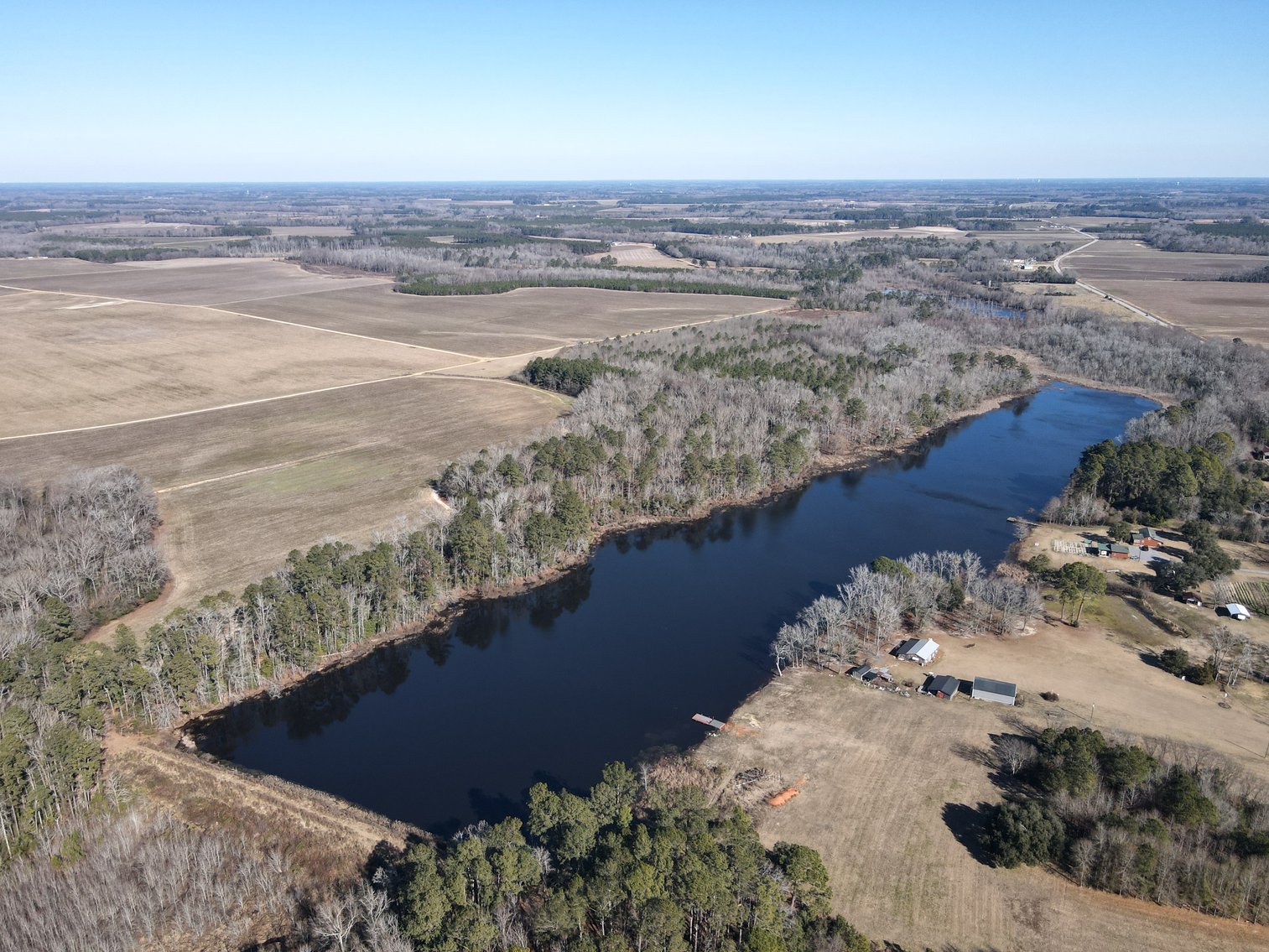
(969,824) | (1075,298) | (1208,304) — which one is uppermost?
(1075,298)

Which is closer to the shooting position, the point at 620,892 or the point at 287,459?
the point at 620,892

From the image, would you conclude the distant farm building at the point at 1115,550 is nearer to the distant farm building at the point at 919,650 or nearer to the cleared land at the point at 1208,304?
the distant farm building at the point at 919,650

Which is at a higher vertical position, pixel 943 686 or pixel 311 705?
pixel 943 686

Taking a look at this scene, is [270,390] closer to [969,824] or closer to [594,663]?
[594,663]

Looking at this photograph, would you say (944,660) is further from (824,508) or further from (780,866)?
(824,508)

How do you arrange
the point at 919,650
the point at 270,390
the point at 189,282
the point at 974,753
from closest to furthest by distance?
the point at 974,753 → the point at 919,650 → the point at 270,390 → the point at 189,282

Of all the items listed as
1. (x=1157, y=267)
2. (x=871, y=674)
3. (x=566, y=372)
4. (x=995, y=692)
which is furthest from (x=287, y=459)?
(x=1157, y=267)

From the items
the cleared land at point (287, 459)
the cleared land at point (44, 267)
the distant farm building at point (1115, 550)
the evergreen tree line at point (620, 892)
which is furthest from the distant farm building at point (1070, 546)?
the cleared land at point (44, 267)
